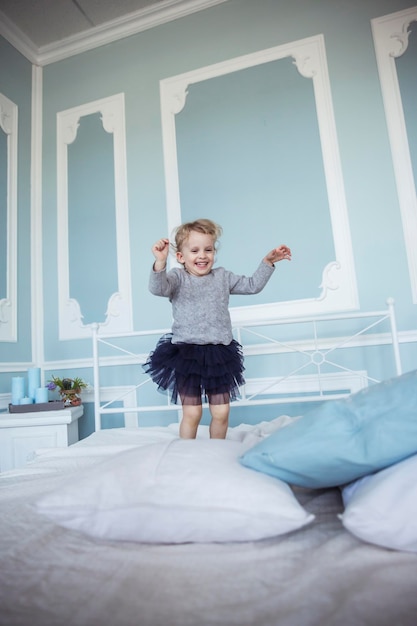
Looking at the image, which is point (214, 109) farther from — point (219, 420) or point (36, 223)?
point (219, 420)

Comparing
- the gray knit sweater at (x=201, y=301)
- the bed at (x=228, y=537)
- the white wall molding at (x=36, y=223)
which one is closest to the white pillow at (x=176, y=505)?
the bed at (x=228, y=537)

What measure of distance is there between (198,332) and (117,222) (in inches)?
53.2

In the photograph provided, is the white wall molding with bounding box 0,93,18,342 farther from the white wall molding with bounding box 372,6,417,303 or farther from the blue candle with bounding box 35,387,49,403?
the white wall molding with bounding box 372,6,417,303

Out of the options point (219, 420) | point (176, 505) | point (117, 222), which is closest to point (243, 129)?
point (117, 222)

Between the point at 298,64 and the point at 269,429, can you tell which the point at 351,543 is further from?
the point at 298,64

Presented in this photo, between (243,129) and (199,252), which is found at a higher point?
(243,129)

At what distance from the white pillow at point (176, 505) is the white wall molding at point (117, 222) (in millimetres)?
1812

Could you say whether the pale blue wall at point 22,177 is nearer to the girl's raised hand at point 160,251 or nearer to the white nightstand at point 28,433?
the white nightstand at point 28,433

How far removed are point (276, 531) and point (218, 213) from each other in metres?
1.95

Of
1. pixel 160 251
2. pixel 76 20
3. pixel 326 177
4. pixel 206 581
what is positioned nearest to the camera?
pixel 206 581

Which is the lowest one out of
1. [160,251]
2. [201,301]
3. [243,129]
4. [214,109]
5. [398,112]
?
[201,301]

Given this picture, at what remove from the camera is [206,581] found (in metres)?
0.45

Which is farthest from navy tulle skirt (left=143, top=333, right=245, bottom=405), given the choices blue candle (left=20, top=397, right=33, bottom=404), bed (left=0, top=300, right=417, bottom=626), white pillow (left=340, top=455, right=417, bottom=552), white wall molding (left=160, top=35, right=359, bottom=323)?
blue candle (left=20, top=397, right=33, bottom=404)

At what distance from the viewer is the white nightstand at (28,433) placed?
183 cm
